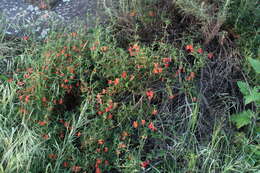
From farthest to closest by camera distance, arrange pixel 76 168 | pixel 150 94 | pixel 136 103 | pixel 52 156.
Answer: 1. pixel 136 103
2. pixel 150 94
3. pixel 52 156
4. pixel 76 168

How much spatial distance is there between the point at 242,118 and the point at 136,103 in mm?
809

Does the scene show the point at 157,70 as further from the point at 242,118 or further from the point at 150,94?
the point at 242,118

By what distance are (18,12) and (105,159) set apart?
6.81ft

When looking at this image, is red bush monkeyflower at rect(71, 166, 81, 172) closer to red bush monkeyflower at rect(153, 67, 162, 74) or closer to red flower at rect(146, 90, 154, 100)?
red flower at rect(146, 90, 154, 100)

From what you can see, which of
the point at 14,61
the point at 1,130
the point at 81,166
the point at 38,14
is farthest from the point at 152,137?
the point at 38,14

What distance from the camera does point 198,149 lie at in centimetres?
252

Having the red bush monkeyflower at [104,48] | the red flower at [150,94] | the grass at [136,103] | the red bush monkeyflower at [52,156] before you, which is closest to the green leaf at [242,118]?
the grass at [136,103]

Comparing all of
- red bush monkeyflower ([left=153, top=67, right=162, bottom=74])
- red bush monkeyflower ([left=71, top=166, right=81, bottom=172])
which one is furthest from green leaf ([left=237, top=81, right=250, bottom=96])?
red bush monkeyflower ([left=71, top=166, right=81, bottom=172])

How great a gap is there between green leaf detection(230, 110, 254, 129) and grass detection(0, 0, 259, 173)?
0.07 meters

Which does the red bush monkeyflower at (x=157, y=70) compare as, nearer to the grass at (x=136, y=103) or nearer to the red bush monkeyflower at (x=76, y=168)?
the grass at (x=136, y=103)

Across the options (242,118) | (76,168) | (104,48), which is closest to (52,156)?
(76,168)

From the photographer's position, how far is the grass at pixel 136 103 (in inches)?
93.2

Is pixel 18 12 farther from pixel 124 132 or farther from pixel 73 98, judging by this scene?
Result: pixel 124 132

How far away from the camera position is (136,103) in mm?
2621
